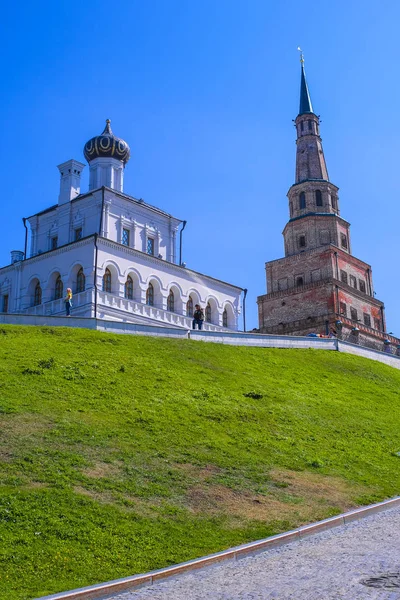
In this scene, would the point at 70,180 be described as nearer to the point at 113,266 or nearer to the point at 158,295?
the point at 113,266

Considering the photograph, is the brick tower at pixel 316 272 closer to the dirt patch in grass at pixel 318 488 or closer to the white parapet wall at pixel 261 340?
the white parapet wall at pixel 261 340

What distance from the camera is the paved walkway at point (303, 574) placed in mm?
8516

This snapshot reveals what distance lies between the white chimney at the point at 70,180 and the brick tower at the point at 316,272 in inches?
844

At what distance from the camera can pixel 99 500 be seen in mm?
11781

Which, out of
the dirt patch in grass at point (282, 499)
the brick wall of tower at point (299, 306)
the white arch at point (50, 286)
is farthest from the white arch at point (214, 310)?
the dirt patch in grass at point (282, 499)

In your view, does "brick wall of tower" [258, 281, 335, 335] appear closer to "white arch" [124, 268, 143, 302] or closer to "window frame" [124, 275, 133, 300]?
"white arch" [124, 268, 143, 302]

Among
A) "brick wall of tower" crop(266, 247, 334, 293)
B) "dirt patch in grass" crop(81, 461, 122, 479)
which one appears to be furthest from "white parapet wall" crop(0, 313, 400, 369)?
"brick wall of tower" crop(266, 247, 334, 293)

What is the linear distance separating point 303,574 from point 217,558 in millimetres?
1454

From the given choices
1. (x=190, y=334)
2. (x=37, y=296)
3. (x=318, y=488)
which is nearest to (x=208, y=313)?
(x=37, y=296)

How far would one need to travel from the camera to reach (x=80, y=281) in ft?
A: 118

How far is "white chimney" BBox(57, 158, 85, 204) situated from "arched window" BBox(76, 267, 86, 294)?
7.01 meters

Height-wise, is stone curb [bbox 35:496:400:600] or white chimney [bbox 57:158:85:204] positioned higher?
white chimney [bbox 57:158:85:204]

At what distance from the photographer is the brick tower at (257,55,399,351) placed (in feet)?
179

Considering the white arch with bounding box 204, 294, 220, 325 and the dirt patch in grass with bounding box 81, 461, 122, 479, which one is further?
the white arch with bounding box 204, 294, 220, 325
